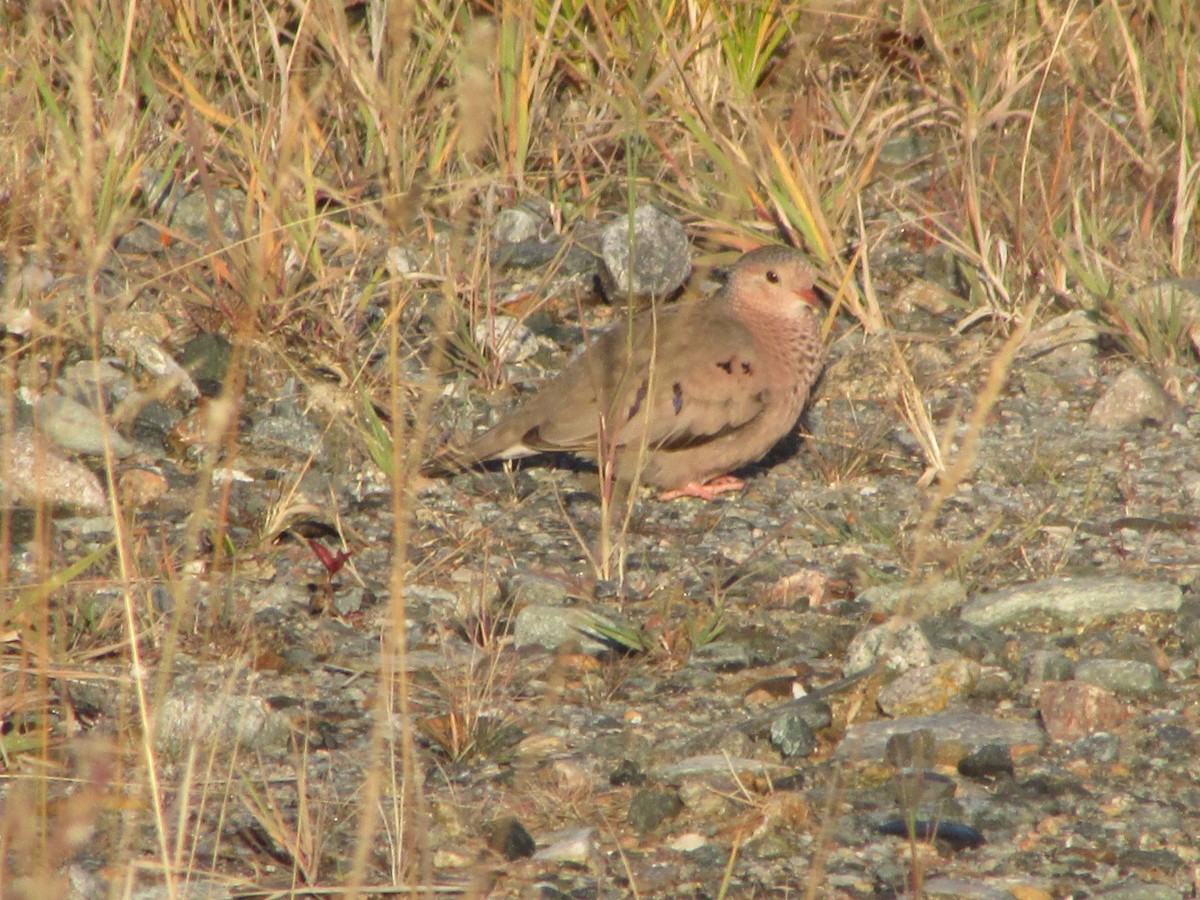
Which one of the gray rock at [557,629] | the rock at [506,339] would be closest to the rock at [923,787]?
the gray rock at [557,629]

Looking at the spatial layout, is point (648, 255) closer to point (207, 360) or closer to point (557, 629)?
point (207, 360)

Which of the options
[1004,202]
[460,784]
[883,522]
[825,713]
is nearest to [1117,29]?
[1004,202]

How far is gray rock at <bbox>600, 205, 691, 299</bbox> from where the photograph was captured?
604 cm

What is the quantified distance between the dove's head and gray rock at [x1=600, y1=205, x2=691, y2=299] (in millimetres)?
597

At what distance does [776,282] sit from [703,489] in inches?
31.7

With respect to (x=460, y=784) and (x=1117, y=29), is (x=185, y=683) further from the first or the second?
(x=1117, y=29)

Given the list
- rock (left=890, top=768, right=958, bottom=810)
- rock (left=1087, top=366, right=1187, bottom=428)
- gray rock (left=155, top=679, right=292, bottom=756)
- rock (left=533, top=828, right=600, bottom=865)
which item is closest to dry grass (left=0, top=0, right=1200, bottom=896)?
rock (left=1087, top=366, right=1187, bottom=428)

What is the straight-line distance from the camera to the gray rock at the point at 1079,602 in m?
3.99

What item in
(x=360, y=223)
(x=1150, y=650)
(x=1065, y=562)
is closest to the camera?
(x=1150, y=650)

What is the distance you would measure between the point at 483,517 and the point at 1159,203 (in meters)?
2.91

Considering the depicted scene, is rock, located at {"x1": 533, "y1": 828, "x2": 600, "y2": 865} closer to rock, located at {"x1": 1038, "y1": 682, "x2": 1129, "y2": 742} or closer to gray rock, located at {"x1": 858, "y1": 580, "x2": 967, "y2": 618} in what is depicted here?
rock, located at {"x1": 1038, "y1": 682, "x2": 1129, "y2": 742}

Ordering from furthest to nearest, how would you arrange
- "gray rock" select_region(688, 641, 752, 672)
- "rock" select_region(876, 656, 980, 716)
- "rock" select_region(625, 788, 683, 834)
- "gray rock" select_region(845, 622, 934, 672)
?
"gray rock" select_region(688, 641, 752, 672), "gray rock" select_region(845, 622, 934, 672), "rock" select_region(876, 656, 980, 716), "rock" select_region(625, 788, 683, 834)

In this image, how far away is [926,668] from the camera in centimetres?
371

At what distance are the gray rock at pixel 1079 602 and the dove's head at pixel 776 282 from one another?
5.34 ft
